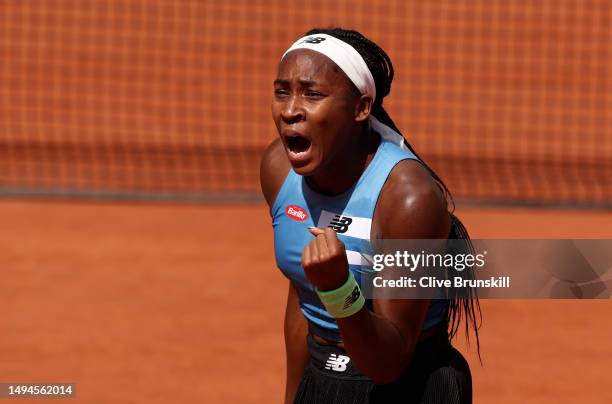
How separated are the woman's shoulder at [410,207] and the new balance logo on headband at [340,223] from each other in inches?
3.9

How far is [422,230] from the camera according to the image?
371 centimetres

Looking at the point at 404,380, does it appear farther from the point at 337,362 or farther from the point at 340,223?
the point at 340,223

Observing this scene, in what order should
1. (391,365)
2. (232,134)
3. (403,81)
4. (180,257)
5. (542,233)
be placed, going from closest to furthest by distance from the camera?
(391,365), (180,257), (542,233), (232,134), (403,81)

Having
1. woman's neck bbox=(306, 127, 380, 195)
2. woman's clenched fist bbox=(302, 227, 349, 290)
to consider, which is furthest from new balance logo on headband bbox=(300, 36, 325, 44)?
woman's clenched fist bbox=(302, 227, 349, 290)

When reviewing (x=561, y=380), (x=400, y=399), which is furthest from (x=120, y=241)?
(x=400, y=399)

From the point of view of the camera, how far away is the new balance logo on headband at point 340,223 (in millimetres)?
3889

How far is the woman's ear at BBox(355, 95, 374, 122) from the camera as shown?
154 inches

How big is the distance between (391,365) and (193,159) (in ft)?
32.1

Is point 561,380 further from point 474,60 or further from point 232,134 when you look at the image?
point 474,60

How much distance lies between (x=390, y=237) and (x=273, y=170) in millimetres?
719

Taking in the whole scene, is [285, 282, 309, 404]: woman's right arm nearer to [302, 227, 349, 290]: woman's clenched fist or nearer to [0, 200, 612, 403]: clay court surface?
[302, 227, 349, 290]: woman's clenched fist

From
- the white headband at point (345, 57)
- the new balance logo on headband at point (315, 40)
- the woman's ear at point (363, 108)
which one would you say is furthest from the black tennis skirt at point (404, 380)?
the new balance logo on headband at point (315, 40)

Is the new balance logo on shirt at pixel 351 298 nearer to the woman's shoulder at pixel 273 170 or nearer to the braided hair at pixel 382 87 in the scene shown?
the braided hair at pixel 382 87

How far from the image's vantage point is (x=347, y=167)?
395 cm
